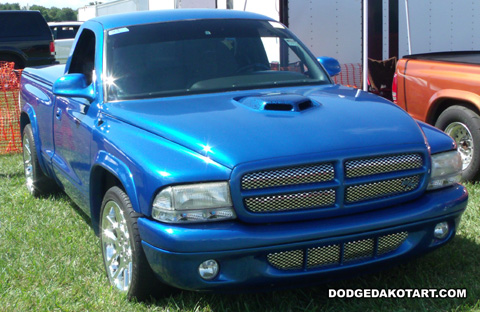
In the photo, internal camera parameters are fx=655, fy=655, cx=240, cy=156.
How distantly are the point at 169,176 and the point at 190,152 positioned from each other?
0.19 meters

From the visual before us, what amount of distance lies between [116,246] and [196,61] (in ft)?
4.55

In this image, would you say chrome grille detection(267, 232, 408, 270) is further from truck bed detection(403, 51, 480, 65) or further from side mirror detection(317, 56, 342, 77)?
truck bed detection(403, 51, 480, 65)

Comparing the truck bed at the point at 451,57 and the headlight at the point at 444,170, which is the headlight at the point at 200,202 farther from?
the truck bed at the point at 451,57

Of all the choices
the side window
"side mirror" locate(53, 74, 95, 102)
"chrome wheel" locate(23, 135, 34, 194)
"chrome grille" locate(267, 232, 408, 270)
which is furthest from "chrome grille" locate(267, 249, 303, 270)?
"chrome wheel" locate(23, 135, 34, 194)

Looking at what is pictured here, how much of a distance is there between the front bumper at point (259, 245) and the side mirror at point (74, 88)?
134cm

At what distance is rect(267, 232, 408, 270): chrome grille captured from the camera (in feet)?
10.7

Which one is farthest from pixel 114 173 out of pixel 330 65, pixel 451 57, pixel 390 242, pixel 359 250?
pixel 451 57

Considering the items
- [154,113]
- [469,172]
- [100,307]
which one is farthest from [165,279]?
[469,172]

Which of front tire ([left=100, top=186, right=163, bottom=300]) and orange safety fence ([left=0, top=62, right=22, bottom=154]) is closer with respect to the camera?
front tire ([left=100, top=186, right=163, bottom=300])

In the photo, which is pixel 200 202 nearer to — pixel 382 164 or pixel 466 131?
pixel 382 164

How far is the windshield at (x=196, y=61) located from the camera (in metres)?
4.27

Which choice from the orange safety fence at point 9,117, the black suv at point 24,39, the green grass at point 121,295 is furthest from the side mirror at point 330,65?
the black suv at point 24,39

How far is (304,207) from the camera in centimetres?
326

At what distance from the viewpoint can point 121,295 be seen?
371 cm
